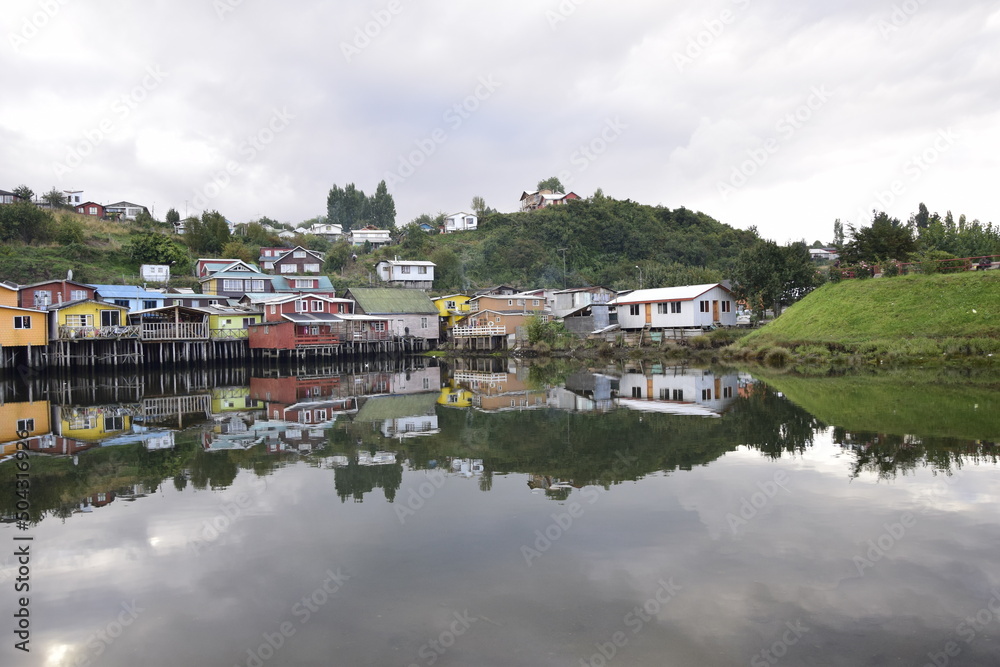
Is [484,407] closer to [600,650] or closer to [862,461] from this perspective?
[862,461]

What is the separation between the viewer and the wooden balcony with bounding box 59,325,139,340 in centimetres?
3905

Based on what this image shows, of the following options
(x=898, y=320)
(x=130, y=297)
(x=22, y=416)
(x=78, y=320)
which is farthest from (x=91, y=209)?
(x=898, y=320)

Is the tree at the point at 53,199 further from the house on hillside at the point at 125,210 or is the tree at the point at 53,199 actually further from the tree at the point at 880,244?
the tree at the point at 880,244

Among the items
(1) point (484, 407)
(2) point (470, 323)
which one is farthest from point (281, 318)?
(1) point (484, 407)

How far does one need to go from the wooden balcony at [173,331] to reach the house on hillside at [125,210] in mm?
52009

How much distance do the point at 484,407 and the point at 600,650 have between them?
56.3ft

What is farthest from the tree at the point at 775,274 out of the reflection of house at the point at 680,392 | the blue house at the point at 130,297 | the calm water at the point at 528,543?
the blue house at the point at 130,297

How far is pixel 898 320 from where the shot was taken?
31859mm

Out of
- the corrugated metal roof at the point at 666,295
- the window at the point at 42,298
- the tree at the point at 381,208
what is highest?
the tree at the point at 381,208

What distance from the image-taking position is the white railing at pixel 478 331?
175 ft

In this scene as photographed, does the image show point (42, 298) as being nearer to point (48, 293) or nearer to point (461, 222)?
point (48, 293)

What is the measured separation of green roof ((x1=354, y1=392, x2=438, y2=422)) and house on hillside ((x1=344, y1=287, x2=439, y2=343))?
94.5 ft

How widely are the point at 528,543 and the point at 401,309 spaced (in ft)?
164

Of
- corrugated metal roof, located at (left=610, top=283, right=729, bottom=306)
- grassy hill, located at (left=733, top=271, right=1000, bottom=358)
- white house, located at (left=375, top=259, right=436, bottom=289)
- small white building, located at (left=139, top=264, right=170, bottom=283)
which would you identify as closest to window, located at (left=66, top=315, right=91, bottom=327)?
small white building, located at (left=139, top=264, right=170, bottom=283)
